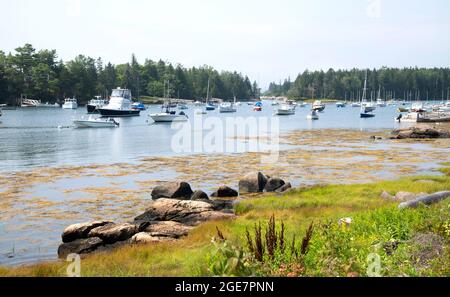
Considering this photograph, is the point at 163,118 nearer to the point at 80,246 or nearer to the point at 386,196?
the point at 386,196

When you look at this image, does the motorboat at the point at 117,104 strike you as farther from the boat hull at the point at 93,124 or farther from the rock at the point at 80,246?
the rock at the point at 80,246

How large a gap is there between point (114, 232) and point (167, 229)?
1890mm

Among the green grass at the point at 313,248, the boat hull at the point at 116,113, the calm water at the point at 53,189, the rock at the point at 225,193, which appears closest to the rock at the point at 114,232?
the calm water at the point at 53,189

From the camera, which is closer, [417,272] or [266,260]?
[417,272]

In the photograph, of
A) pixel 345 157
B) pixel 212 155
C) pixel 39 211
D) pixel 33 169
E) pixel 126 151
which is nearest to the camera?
pixel 39 211

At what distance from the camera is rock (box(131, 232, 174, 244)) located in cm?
1550

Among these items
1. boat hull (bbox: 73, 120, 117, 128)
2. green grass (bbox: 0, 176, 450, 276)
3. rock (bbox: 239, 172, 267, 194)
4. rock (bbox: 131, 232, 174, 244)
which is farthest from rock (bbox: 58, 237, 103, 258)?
boat hull (bbox: 73, 120, 117, 128)

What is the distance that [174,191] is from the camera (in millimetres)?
24406
